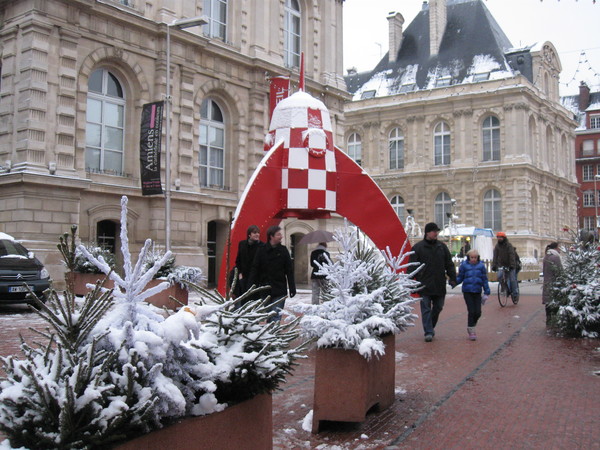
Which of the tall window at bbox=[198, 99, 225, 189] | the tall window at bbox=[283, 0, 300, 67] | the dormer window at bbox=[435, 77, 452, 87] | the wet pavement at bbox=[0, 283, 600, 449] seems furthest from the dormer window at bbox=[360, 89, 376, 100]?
the wet pavement at bbox=[0, 283, 600, 449]

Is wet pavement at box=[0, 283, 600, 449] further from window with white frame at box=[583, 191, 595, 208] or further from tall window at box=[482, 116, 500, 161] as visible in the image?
window with white frame at box=[583, 191, 595, 208]

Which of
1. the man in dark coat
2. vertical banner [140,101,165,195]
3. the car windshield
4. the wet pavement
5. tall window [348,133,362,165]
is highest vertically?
tall window [348,133,362,165]

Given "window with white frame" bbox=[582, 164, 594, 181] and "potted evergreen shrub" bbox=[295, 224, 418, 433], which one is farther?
"window with white frame" bbox=[582, 164, 594, 181]

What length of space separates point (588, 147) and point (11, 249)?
69532 mm

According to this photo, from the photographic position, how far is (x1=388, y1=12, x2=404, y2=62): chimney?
54656 millimetres

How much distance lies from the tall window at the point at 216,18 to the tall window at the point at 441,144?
103 ft

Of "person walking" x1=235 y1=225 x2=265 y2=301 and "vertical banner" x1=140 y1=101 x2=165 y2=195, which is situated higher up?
"vertical banner" x1=140 y1=101 x2=165 y2=195

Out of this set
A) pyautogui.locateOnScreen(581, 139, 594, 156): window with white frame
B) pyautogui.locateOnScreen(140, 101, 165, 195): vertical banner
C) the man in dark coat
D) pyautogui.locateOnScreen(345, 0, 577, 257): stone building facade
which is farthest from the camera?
pyautogui.locateOnScreen(581, 139, 594, 156): window with white frame

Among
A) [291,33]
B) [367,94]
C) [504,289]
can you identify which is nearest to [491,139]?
[367,94]

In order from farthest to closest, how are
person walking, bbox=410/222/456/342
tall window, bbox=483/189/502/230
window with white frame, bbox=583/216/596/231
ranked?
window with white frame, bbox=583/216/596/231
tall window, bbox=483/189/502/230
person walking, bbox=410/222/456/342

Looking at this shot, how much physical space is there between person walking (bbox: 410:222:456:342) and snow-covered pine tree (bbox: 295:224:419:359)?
339 centimetres

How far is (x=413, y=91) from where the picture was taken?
51188mm

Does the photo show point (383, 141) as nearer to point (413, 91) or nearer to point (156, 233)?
point (413, 91)

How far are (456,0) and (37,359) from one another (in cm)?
5691
